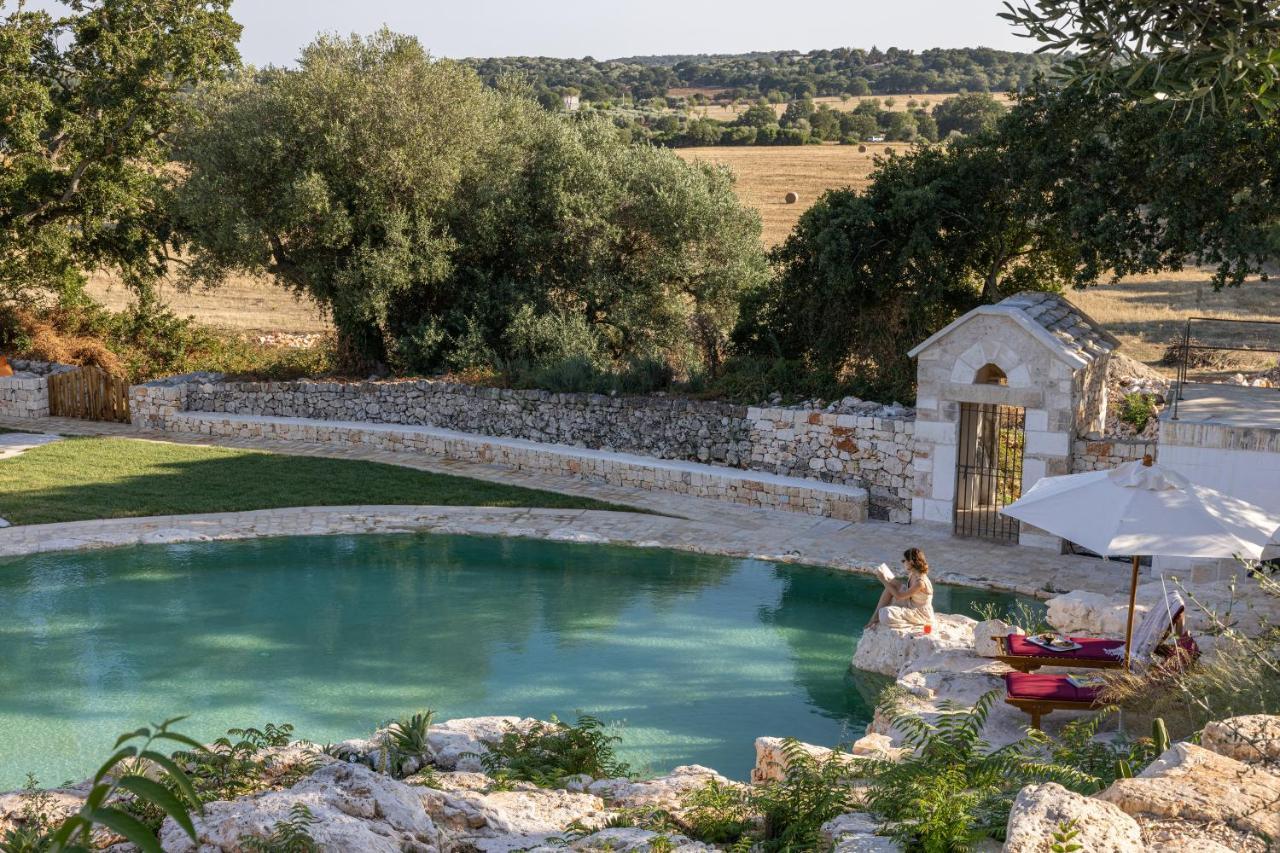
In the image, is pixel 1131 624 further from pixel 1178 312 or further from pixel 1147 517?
pixel 1178 312

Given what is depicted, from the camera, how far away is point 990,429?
18.1 meters

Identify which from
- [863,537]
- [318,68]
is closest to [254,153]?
[318,68]

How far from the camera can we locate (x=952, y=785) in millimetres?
6633

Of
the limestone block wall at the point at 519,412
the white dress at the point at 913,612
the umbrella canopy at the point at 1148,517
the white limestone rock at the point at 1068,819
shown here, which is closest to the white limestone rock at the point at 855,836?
the white limestone rock at the point at 1068,819

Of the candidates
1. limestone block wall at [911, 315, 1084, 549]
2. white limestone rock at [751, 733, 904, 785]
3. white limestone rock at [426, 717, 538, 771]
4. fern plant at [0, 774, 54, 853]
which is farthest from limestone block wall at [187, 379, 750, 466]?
fern plant at [0, 774, 54, 853]

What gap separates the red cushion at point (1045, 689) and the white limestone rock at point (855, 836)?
12.2ft

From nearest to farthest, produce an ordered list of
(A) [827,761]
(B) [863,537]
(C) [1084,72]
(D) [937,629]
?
(A) [827,761] < (C) [1084,72] < (D) [937,629] < (B) [863,537]

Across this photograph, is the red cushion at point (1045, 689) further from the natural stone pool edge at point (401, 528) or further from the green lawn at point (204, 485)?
the green lawn at point (204, 485)

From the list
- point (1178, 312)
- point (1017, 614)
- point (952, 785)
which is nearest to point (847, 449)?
point (1017, 614)

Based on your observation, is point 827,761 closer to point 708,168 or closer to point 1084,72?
point 1084,72

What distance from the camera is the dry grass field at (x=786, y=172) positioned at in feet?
145

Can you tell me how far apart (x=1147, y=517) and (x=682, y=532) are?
8.40 m

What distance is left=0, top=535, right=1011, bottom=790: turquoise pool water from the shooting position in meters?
11.6

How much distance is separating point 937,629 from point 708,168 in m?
16.3
